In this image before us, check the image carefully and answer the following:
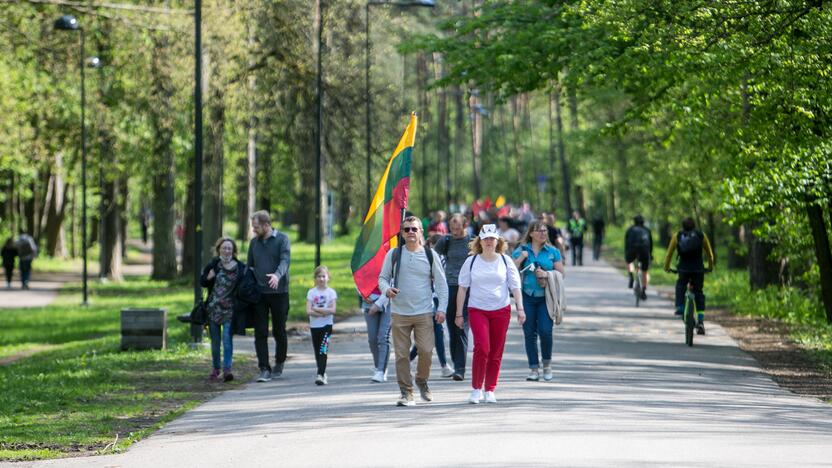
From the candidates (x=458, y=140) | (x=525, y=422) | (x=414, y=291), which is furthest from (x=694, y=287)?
(x=458, y=140)

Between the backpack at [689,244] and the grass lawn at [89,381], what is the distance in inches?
253

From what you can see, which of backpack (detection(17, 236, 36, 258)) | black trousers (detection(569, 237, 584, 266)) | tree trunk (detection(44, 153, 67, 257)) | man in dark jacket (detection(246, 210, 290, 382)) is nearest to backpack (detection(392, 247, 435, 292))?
man in dark jacket (detection(246, 210, 290, 382))

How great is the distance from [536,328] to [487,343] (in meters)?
2.26

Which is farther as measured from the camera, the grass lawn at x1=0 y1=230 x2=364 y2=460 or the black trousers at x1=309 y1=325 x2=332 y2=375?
the black trousers at x1=309 y1=325 x2=332 y2=375

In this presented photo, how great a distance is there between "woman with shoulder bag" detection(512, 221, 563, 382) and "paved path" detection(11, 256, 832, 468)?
303mm

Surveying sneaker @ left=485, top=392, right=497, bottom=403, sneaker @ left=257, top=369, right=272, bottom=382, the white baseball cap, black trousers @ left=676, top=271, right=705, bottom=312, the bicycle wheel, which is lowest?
sneaker @ left=257, top=369, right=272, bottom=382

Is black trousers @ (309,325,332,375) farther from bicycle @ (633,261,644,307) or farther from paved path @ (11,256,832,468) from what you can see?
bicycle @ (633,261,644,307)

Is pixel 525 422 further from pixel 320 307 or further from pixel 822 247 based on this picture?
pixel 822 247

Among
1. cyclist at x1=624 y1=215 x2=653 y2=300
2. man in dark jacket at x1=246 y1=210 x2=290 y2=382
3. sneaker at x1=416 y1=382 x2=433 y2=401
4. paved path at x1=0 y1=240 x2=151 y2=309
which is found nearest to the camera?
sneaker at x1=416 y1=382 x2=433 y2=401

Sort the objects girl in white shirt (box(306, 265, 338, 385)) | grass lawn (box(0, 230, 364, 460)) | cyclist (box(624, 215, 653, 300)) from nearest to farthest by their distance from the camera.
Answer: grass lawn (box(0, 230, 364, 460)) → girl in white shirt (box(306, 265, 338, 385)) → cyclist (box(624, 215, 653, 300))

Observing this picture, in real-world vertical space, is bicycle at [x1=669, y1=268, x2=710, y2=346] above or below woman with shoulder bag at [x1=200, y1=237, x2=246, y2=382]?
below

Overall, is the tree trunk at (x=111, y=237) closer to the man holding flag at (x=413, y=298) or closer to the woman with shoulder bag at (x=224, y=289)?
the woman with shoulder bag at (x=224, y=289)

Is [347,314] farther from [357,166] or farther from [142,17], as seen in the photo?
[357,166]

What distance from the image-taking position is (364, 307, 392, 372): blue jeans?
15258 mm
